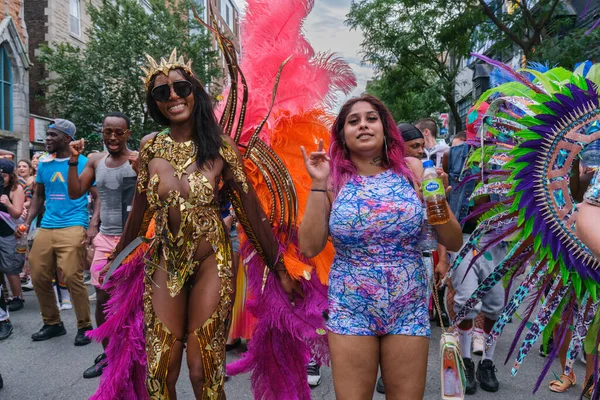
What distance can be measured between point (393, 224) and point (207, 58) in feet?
58.5

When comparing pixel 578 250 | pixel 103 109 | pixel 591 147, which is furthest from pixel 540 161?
pixel 103 109

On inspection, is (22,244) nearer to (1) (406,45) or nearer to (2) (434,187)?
(2) (434,187)

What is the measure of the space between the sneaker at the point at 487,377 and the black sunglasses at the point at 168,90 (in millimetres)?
2973

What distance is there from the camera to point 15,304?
6.72 m

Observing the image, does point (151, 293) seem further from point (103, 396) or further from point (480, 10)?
point (480, 10)

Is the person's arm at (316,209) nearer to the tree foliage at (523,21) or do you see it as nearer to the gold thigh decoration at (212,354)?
the gold thigh decoration at (212,354)

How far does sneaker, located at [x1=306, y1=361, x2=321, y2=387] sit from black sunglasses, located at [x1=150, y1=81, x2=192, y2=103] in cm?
246

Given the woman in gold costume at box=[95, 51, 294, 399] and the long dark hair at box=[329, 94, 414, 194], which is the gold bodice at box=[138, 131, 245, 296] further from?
the long dark hair at box=[329, 94, 414, 194]

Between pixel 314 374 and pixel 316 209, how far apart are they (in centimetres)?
226

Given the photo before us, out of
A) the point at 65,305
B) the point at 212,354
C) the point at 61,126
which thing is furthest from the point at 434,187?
the point at 65,305

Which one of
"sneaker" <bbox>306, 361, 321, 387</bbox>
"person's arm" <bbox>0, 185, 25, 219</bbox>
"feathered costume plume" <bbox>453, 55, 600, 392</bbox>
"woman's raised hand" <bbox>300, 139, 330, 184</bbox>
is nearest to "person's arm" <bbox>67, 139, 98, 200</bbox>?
"person's arm" <bbox>0, 185, 25, 219</bbox>

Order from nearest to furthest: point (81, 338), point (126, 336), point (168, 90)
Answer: point (168, 90), point (126, 336), point (81, 338)

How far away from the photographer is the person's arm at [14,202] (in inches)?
243

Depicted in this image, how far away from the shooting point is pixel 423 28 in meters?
14.9
